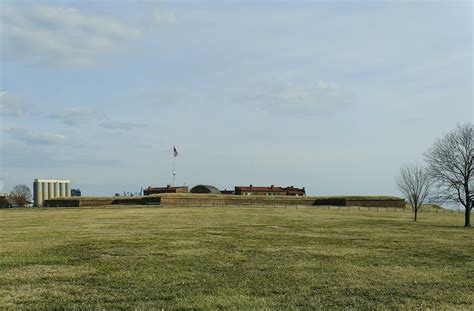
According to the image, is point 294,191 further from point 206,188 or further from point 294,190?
point 206,188

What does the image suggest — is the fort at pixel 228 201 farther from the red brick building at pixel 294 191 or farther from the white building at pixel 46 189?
the white building at pixel 46 189

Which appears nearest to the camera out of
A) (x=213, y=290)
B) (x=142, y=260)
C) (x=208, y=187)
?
(x=213, y=290)

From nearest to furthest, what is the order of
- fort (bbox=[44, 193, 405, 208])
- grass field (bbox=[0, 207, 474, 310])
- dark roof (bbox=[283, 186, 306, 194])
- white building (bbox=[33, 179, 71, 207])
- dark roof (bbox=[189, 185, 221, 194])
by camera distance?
1. grass field (bbox=[0, 207, 474, 310])
2. fort (bbox=[44, 193, 405, 208])
3. dark roof (bbox=[283, 186, 306, 194])
4. dark roof (bbox=[189, 185, 221, 194])
5. white building (bbox=[33, 179, 71, 207])

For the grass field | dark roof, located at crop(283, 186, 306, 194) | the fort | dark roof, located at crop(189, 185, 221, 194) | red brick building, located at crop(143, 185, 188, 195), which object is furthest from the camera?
dark roof, located at crop(189, 185, 221, 194)

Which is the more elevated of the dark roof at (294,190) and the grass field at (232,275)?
the grass field at (232,275)

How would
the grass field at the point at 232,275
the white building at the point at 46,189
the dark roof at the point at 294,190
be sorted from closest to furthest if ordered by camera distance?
the grass field at the point at 232,275 → the dark roof at the point at 294,190 → the white building at the point at 46,189

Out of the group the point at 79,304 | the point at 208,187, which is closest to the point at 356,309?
the point at 79,304

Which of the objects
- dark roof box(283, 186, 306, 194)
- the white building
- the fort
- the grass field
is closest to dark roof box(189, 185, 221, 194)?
dark roof box(283, 186, 306, 194)

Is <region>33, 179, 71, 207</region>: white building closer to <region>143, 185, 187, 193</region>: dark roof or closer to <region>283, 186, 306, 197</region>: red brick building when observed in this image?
<region>143, 185, 187, 193</region>: dark roof

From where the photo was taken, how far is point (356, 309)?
30.2 ft

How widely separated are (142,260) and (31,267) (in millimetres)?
3496

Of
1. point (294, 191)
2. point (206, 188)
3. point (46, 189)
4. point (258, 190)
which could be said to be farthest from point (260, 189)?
point (46, 189)

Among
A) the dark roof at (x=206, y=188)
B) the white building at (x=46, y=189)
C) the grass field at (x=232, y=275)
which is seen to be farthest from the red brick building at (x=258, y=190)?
the grass field at (x=232, y=275)

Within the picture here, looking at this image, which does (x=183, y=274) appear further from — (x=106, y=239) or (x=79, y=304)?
(x=106, y=239)
